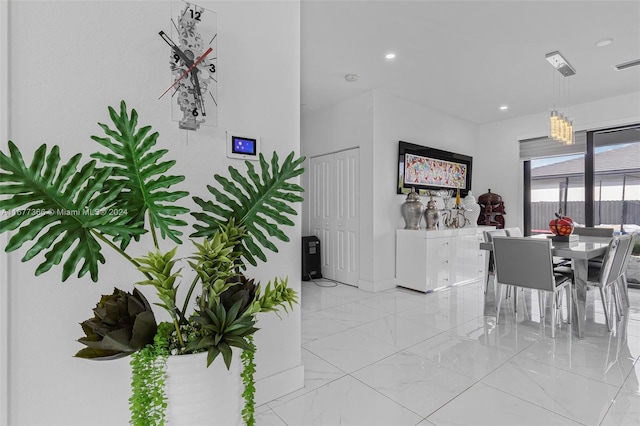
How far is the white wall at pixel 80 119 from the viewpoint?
3.81 feet

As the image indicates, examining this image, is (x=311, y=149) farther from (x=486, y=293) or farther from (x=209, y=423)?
(x=209, y=423)

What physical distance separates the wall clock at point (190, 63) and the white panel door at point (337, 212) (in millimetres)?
3151

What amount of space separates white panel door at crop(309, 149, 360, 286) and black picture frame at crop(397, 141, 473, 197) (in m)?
0.71

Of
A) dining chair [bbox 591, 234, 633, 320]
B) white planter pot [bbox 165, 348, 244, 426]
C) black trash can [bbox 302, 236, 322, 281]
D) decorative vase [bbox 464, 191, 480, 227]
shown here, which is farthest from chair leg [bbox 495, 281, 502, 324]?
white planter pot [bbox 165, 348, 244, 426]

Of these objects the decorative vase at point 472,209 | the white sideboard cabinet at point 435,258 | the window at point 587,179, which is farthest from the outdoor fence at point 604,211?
the white sideboard cabinet at point 435,258

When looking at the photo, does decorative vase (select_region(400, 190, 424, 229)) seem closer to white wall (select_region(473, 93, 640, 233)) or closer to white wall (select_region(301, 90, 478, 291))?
white wall (select_region(301, 90, 478, 291))

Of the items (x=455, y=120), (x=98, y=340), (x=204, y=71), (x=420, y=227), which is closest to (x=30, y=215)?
(x=98, y=340)

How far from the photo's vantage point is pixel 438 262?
4.26 meters

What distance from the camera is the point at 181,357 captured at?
0.91 m

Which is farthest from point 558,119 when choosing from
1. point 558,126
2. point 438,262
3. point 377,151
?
point 438,262

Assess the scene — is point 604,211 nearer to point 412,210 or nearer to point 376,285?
point 412,210

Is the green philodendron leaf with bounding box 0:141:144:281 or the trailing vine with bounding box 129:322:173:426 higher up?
the green philodendron leaf with bounding box 0:141:144:281

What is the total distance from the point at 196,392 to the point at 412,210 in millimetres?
3954

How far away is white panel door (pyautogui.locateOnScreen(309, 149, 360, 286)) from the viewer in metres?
4.58
